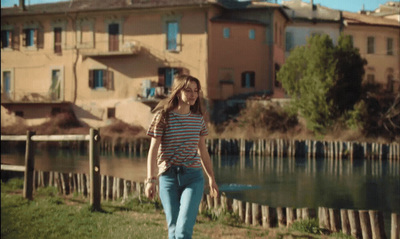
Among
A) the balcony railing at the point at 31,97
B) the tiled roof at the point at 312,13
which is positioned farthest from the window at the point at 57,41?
the tiled roof at the point at 312,13

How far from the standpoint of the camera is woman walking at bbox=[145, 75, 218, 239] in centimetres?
546

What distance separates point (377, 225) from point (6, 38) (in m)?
39.5

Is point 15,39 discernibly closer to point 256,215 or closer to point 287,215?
point 256,215

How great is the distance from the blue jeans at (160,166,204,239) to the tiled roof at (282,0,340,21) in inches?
1643

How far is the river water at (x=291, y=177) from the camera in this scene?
14.3m

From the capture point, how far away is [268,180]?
1838cm

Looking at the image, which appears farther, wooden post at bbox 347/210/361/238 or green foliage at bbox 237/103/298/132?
green foliage at bbox 237/103/298/132

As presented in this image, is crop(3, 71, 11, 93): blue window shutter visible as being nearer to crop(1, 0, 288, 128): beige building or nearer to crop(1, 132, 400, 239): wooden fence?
crop(1, 0, 288, 128): beige building

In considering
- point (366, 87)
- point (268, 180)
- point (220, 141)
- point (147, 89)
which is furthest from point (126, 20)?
point (268, 180)

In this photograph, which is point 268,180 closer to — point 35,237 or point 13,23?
point 35,237

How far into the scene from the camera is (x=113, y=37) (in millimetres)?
38719

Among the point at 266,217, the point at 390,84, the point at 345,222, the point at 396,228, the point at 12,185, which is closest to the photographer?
the point at 396,228

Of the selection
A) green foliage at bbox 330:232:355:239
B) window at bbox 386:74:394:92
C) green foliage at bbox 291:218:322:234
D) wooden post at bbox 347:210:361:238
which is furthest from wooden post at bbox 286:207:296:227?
window at bbox 386:74:394:92

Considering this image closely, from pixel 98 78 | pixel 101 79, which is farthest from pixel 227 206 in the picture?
pixel 98 78
